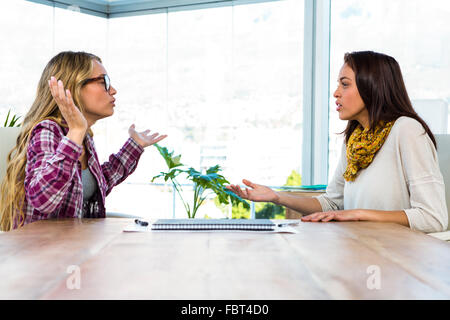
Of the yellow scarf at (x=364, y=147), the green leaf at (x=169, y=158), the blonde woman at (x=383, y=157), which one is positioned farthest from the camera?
the green leaf at (x=169, y=158)

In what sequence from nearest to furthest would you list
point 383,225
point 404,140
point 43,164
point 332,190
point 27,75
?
point 383,225 → point 43,164 → point 404,140 → point 332,190 → point 27,75

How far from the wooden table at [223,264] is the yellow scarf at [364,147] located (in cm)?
56

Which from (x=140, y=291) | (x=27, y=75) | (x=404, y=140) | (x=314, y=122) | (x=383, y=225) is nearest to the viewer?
(x=140, y=291)

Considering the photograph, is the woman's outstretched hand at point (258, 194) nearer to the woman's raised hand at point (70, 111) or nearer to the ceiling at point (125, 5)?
the woman's raised hand at point (70, 111)

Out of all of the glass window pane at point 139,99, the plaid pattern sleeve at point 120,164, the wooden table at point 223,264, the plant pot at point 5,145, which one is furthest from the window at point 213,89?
the wooden table at point 223,264

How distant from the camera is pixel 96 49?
5660mm

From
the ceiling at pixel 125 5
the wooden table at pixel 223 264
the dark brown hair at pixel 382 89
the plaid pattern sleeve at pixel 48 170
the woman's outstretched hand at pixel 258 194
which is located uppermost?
the ceiling at pixel 125 5

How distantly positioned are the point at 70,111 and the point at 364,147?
3.62 feet

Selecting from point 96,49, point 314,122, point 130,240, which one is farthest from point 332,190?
point 96,49

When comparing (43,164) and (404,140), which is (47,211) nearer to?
(43,164)

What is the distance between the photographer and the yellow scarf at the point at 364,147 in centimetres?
176

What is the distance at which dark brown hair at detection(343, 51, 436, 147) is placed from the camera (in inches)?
71.1

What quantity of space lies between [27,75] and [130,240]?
175 inches

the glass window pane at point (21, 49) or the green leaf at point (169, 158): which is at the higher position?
the glass window pane at point (21, 49)
